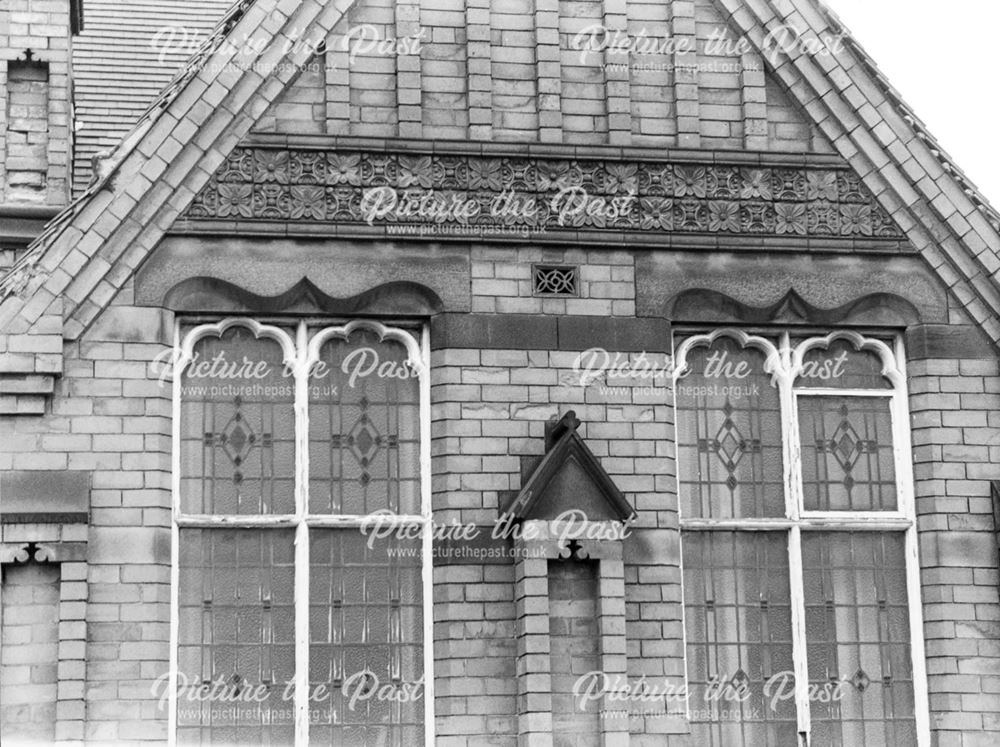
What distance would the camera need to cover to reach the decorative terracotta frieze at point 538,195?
15.7 m

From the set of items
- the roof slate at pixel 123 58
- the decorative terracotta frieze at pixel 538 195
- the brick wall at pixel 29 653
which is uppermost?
the roof slate at pixel 123 58

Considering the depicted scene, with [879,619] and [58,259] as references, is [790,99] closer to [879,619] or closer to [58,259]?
[879,619]

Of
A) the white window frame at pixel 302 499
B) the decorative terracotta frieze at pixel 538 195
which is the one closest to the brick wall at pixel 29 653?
the white window frame at pixel 302 499

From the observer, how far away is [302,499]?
49.6 feet

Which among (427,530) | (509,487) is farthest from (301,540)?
(509,487)

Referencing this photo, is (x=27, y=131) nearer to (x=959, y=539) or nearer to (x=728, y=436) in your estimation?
(x=728, y=436)

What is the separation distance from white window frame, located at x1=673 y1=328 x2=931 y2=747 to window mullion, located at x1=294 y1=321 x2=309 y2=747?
284 centimetres

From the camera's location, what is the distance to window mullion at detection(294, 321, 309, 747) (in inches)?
579

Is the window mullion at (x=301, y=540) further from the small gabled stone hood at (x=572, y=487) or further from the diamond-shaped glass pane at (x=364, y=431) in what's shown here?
the small gabled stone hood at (x=572, y=487)

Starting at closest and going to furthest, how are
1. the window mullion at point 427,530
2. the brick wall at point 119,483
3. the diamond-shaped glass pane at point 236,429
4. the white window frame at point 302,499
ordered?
the brick wall at point 119,483 → the white window frame at point 302,499 → the window mullion at point 427,530 → the diamond-shaped glass pane at point 236,429

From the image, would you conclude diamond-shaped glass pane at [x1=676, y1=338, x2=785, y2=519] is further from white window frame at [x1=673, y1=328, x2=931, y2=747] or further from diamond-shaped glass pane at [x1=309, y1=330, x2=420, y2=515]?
diamond-shaped glass pane at [x1=309, y1=330, x2=420, y2=515]

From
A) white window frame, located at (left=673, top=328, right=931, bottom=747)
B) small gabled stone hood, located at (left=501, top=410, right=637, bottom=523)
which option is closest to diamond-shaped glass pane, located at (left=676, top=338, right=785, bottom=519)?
white window frame, located at (left=673, top=328, right=931, bottom=747)

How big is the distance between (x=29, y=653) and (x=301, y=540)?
6.98 feet

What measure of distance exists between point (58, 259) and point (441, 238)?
9.55 feet
